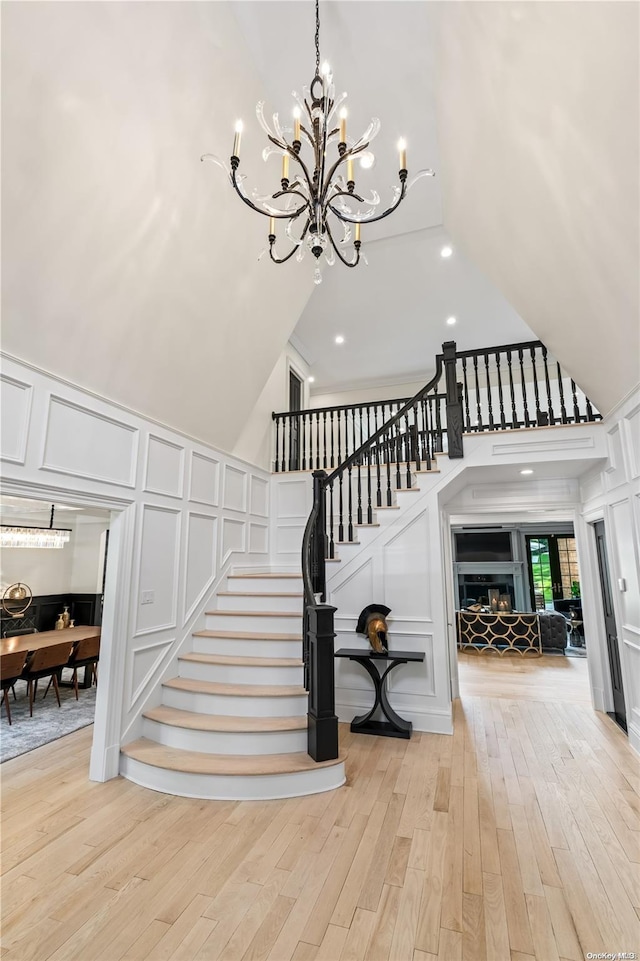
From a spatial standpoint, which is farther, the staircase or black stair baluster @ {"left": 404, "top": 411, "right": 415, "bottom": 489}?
black stair baluster @ {"left": 404, "top": 411, "right": 415, "bottom": 489}

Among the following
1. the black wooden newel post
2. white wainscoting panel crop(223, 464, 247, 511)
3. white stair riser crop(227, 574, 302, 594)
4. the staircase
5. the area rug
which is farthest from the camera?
white wainscoting panel crop(223, 464, 247, 511)

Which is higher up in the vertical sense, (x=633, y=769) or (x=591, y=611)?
(x=591, y=611)

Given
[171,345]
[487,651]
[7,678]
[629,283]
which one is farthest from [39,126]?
[487,651]

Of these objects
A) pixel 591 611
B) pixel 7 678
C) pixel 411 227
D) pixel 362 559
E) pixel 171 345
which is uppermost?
pixel 411 227

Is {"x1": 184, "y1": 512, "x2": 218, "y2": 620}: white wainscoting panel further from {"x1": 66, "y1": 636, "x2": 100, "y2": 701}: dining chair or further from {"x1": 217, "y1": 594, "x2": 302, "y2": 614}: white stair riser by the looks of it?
{"x1": 66, "y1": 636, "x2": 100, "y2": 701}: dining chair

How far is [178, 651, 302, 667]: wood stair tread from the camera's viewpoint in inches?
151

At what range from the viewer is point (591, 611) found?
504 cm

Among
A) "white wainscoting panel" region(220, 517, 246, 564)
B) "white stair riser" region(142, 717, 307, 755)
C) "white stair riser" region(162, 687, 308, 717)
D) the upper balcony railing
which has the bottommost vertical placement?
"white stair riser" region(142, 717, 307, 755)

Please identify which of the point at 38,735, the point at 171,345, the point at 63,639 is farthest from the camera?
the point at 63,639

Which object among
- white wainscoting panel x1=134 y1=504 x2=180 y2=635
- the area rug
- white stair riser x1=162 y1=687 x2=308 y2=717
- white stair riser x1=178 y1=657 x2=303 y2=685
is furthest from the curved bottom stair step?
the area rug

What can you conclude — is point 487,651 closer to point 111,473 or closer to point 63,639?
point 63,639

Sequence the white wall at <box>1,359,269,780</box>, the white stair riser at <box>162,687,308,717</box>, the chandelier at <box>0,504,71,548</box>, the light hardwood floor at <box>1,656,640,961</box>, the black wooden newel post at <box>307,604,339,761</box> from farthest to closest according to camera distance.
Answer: the chandelier at <box>0,504,71,548</box>
the white stair riser at <box>162,687,308,717</box>
the black wooden newel post at <box>307,604,339,761</box>
the white wall at <box>1,359,269,780</box>
the light hardwood floor at <box>1,656,640,961</box>

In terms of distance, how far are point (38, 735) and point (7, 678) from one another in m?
0.67

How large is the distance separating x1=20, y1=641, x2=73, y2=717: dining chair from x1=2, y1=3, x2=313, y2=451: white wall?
2969 mm
